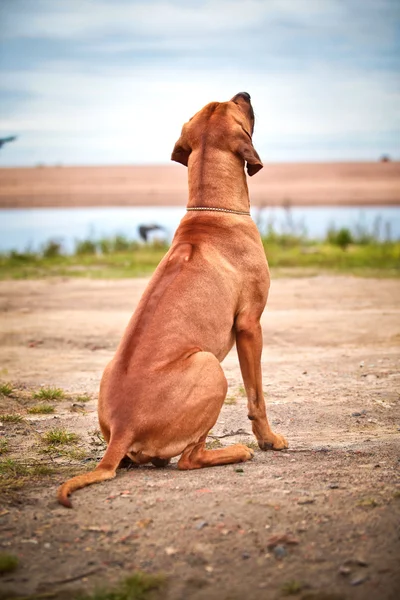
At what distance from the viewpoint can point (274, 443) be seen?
580cm

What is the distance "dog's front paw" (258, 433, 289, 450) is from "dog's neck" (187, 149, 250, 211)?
1.58m

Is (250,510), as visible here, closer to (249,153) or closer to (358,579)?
(358,579)

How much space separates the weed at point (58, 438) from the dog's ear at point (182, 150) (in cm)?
213

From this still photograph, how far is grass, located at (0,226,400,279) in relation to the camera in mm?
15281

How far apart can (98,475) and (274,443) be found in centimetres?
138

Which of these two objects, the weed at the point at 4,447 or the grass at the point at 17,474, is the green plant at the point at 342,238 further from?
the grass at the point at 17,474

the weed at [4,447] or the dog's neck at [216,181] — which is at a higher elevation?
the dog's neck at [216,181]

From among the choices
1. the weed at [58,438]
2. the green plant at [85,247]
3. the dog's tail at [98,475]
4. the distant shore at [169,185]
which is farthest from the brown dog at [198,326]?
the distant shore at [169,185]

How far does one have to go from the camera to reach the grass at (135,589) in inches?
147

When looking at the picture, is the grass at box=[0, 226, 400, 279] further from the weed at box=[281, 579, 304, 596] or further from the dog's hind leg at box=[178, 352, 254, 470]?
the weed at box=[281, 579, 304, 596]

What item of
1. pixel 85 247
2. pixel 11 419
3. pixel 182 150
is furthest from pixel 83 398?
pixel 85 247

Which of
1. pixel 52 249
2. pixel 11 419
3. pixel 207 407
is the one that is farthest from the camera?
pixel 52 249

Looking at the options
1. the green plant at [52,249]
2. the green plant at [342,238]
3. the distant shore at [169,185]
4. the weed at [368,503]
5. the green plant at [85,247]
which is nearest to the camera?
the weed at [368,503]

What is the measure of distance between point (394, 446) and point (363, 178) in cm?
3308
